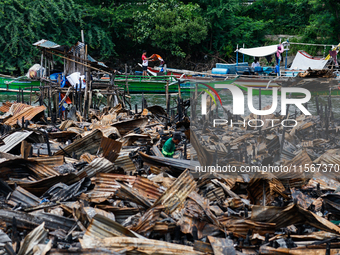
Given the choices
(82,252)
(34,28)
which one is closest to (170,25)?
(34,28)

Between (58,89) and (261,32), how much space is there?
2253cm

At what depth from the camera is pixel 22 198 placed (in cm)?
569

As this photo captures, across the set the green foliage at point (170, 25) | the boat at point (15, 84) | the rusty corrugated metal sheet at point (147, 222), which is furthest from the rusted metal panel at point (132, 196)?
the green foliage at point (170, 25)

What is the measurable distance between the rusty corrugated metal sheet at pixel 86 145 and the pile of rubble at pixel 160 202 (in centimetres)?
2

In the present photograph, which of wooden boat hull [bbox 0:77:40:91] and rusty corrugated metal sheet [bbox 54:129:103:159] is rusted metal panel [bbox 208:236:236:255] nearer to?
rusty corrugated metal sheet [bbox 54:129:103:159]

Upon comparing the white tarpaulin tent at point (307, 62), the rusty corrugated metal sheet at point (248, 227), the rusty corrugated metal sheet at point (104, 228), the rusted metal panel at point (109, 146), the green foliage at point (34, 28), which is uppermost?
the green foliage at point (34, 28)

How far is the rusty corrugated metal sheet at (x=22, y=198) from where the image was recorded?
221 inches

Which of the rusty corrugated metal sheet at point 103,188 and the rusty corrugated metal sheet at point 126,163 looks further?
the rusty corrugated metal sheet at point 126,163

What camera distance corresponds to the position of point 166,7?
29781mm

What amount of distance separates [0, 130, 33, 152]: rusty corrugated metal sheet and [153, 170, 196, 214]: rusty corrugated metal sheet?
141 inches

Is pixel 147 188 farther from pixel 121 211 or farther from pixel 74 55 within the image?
pixel 74 55

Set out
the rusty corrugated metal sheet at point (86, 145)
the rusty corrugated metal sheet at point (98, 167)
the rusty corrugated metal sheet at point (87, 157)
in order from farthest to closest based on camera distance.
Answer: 1. the rusty corrugated metal sheet at point (86, 145)
2. the rusty corrugated metal sheet at point (87, 157)
3. the rusty corrugated metal sheet at point (98, 167)

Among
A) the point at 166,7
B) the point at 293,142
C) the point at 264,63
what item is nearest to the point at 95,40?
the point at 166,7

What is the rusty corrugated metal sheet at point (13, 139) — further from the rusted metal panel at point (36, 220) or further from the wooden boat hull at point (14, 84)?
the wooden boat hull at point (14, 84)
